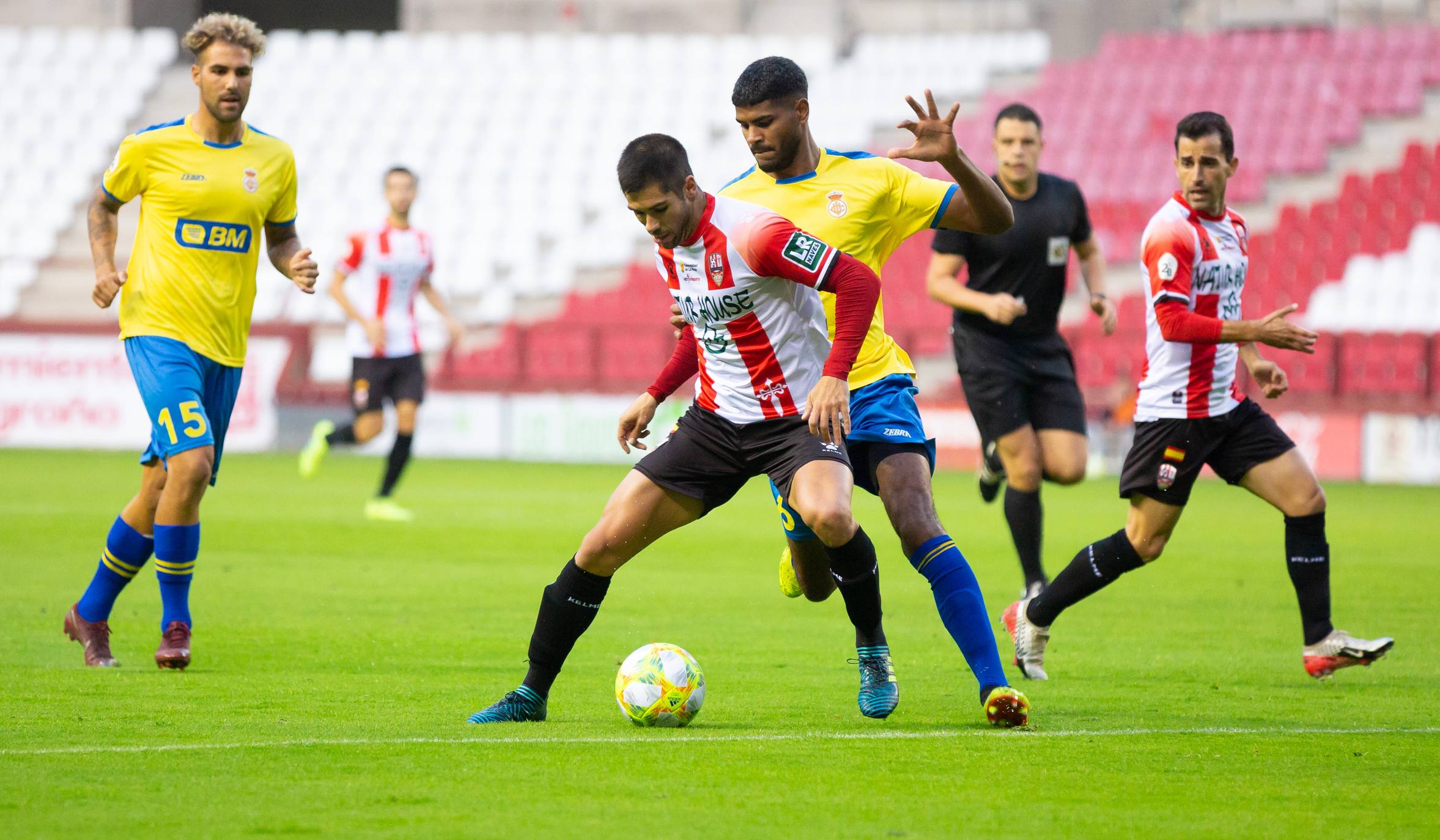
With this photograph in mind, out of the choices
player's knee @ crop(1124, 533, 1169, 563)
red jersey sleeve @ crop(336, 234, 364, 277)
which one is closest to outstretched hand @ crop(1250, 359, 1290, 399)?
player's knee @ crop(1124, 533, 1169, 563)

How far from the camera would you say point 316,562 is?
10.5 m

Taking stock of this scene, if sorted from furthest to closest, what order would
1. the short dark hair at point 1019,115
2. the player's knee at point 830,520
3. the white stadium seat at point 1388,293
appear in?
A: the white stadium seat at point 1388,293 < the short dark hair at point 1019,115 < the player's knee at point 830,520

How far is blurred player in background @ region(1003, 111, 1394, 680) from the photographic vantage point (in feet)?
21.3

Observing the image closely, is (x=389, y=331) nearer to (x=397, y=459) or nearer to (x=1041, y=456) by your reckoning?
(x=397, y=459)

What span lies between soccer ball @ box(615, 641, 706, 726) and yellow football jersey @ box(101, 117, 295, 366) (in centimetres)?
242

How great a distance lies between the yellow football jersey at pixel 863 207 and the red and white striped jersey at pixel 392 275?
26.4 feet

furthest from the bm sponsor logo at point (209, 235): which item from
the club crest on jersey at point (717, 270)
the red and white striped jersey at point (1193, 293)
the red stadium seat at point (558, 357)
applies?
the red stadium seat at point (558, 357)

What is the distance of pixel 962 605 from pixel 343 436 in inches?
374

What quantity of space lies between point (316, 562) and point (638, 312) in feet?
51.5

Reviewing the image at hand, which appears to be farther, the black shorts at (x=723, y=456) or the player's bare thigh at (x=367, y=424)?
the player's bare thigh at (x=367, y=424)

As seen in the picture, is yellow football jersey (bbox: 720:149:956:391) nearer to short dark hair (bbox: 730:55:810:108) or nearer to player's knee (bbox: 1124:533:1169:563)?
short dark hair (bbox: 730:55:810:108)

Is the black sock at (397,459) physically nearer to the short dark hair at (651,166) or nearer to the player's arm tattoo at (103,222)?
the player's arm tattoo at (103,222)

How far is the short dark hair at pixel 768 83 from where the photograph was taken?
543 cm

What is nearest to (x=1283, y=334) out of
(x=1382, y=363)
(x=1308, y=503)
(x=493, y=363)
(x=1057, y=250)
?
(x=1308, y=503)
